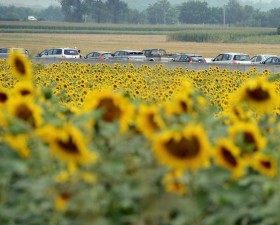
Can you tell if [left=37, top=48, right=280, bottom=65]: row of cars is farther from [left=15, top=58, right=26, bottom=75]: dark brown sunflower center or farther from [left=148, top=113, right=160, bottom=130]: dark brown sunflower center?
[left=148, top=113, right=160, bottom=130]: dark brown sunflower center

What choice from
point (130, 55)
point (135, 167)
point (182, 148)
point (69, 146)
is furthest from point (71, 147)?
point (130, 55)

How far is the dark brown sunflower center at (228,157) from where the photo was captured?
3.92 metres

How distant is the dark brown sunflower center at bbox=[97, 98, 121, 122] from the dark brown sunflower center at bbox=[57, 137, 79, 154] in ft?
1.30

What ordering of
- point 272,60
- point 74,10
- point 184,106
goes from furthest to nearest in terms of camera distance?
point 74,10, point 272,60, point 184,106

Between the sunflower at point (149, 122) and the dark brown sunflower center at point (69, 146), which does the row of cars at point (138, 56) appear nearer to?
A: the sunflower at point (149, 122)

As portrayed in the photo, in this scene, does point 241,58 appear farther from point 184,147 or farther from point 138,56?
point 184,147

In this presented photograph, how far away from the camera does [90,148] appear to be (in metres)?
3.90

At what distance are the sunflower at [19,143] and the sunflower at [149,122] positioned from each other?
1.66 ft

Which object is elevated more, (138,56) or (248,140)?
(248,140)

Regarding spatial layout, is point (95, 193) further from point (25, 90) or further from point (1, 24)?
point (1, 24)

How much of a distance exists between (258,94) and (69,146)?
4.45 ft

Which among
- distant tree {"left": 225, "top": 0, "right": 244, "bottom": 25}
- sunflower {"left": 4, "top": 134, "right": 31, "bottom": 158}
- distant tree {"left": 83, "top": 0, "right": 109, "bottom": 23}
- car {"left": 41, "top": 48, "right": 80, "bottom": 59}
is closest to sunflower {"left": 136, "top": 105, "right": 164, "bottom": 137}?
sunflower {"left": 4, "top": 134, "right": 31, "bottom": 158}

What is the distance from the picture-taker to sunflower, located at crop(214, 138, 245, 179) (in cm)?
391

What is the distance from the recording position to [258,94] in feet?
15.4
